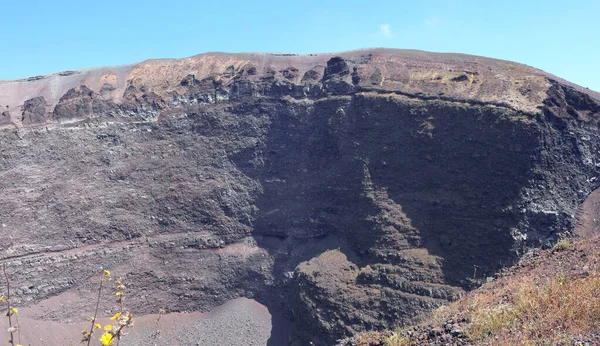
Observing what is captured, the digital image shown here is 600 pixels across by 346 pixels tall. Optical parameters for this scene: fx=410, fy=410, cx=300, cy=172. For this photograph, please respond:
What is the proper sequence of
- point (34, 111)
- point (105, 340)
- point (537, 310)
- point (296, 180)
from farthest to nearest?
1. point (296, 180)
2. point (34, 111)
3. point (537, 310)
4. point (105, 340)

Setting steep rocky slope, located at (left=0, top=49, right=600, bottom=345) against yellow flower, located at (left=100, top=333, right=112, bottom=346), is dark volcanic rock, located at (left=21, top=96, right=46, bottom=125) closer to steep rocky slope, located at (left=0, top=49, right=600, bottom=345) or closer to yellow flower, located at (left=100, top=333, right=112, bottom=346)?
steep rocky slope, located at (left=0, top=49, right=600, bottom=345)

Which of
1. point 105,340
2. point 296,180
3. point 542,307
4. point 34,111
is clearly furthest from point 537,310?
point 34,111

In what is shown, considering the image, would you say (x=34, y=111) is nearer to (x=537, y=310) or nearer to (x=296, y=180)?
(x=296, y=180)

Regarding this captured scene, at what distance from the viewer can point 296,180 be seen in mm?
30312

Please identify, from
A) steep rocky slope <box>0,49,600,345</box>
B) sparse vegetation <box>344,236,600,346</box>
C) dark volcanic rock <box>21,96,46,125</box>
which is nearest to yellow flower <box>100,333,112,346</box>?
sparse vegetation <box>344,236,600,346</box>

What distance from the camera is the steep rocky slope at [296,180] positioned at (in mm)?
22094

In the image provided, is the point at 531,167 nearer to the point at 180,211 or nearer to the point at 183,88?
the point at 180,211

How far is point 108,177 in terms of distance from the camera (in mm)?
28844

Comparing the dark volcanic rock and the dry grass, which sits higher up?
the dark volcanic rock

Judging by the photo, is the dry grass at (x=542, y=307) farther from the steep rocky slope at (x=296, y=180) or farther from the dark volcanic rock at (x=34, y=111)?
the dark volcanic rock at (x=34, y=111)

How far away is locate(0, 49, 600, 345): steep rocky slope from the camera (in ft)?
72.5

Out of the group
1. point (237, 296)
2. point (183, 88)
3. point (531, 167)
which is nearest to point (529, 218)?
point (531, 167)

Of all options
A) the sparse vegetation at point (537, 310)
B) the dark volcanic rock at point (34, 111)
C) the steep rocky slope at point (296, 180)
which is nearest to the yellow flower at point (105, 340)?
the sparse vegetation at point (537, 310)

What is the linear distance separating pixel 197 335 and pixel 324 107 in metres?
17.6
